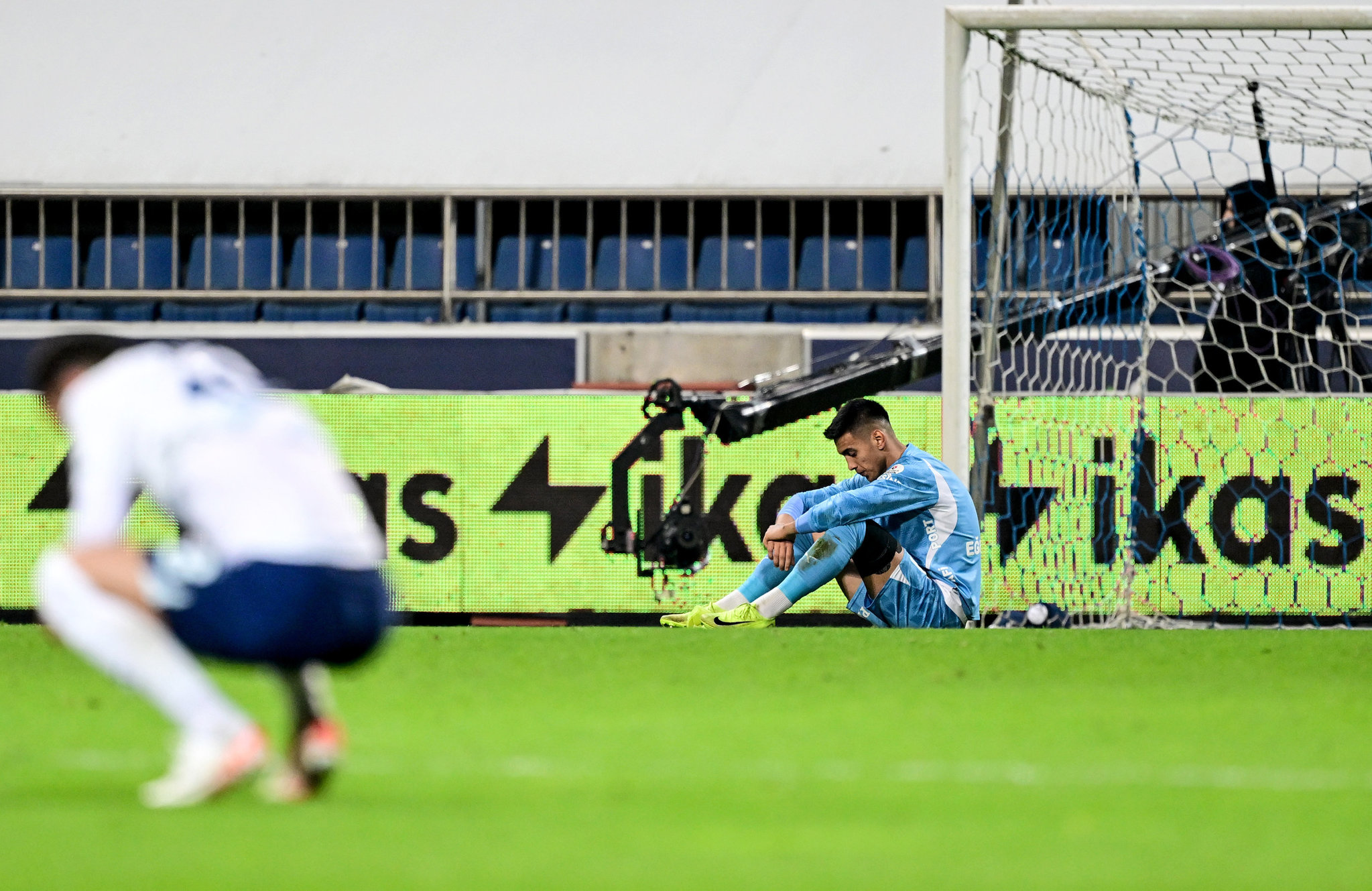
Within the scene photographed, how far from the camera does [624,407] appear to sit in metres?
10.8

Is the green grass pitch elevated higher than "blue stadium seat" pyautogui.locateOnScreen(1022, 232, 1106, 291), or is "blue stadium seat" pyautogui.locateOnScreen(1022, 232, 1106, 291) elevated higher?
"blue stadium seat" pyautogui.locateOnScreen(1022, 232, 1106, 291)

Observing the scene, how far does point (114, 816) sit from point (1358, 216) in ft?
33.7

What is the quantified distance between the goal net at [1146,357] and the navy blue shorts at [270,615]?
578 centimetres

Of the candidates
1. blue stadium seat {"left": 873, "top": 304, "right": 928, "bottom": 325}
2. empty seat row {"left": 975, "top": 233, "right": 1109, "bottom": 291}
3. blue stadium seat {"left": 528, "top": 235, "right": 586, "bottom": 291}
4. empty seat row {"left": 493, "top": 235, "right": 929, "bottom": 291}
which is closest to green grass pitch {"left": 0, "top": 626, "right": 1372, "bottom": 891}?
empty seat row {"left": 975, "top": 233, "right": 1109, "bottom": 291}

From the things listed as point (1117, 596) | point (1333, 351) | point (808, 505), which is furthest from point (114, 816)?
point (1333, 351)

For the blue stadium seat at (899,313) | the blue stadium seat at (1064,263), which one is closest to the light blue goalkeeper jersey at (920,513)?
the blue stadium seat at (1064,263)

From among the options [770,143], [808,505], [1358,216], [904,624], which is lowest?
[904,624]

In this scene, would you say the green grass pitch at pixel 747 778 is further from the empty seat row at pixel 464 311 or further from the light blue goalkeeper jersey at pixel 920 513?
the empty seat row at pixel 464 311

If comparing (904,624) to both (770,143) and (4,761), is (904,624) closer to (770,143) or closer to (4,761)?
(4,761)

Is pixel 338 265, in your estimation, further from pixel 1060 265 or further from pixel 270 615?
pixel 270 615

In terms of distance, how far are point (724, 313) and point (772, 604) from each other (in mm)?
10484

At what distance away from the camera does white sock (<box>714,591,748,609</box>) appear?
9.40 meters

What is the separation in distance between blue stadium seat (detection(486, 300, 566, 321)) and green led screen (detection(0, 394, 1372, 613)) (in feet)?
29.4

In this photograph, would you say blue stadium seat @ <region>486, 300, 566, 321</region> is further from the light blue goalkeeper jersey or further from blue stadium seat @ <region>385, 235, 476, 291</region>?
the light blue goalkeeper jersey
